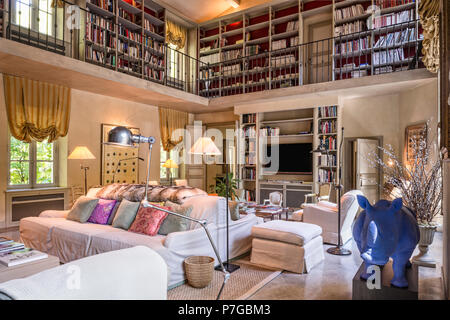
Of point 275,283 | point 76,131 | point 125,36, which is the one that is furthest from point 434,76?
point 76,131

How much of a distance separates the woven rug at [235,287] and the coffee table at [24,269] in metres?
1.02

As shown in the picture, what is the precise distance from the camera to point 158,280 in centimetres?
125

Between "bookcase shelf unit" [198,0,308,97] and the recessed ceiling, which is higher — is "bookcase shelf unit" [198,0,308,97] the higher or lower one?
the lower one

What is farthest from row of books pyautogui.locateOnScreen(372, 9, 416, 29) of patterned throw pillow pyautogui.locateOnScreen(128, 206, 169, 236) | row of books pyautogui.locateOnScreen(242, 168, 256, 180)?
patterned throw pillow pyautogui.locateOnScreen(128, 206, 169, 236)

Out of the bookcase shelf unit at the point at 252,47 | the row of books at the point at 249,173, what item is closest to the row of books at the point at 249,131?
the row of books at the point at 249,173

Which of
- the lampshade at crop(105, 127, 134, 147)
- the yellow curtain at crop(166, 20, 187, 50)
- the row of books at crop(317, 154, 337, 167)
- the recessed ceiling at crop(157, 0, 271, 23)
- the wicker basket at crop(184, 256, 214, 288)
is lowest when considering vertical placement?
the wicker basket at crop(184, 256, 214, 288)

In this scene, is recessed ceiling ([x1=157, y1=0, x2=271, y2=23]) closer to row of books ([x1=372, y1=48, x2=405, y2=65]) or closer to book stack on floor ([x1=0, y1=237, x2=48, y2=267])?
row of books ([x1=372, y1=48, x2=405, y2=65])

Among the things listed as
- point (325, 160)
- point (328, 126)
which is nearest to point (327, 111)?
point (328, 126)

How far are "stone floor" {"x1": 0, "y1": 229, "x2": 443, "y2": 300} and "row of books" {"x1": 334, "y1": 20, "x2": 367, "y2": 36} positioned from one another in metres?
4.84

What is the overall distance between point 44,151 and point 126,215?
336 cm

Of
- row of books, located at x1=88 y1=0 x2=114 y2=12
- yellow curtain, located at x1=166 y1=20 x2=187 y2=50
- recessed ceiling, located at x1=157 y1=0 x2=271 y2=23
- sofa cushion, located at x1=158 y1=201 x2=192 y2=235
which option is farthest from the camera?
yellow curtain, located at x1=166 y1=20 x2=187 y2=50

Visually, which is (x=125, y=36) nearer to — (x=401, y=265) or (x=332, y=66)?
(x=332, y=66)

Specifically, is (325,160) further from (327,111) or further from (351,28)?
(351,28)

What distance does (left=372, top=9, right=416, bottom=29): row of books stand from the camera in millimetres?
5879
